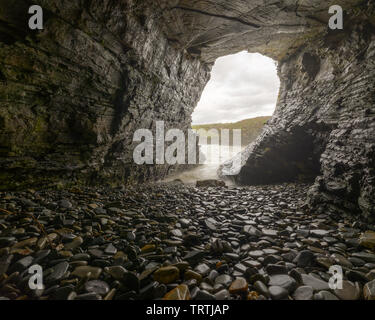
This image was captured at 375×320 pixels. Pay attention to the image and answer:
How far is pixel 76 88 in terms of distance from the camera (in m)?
4.74

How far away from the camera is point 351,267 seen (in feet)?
7.32

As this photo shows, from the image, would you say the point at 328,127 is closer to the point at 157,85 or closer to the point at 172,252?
the point at 157,85

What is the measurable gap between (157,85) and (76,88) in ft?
10.8

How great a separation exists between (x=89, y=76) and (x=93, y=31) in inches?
44.9

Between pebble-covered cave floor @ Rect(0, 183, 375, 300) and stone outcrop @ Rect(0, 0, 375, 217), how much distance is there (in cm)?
124

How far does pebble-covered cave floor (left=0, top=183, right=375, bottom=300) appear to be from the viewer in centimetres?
185
